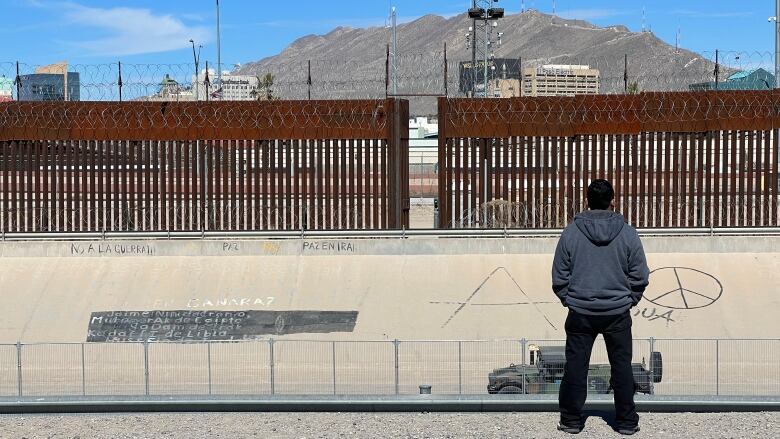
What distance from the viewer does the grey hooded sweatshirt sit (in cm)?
806

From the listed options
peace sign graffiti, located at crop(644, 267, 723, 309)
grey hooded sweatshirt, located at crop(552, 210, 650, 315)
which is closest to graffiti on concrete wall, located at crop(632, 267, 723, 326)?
peace sign graffiti, located at crop(644, 267, 723, 309)

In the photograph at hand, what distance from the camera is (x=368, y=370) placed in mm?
15258

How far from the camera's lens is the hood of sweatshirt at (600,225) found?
8094 millimetres

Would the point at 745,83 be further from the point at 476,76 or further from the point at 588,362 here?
the point at 588,362

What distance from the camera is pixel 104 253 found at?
24.1m

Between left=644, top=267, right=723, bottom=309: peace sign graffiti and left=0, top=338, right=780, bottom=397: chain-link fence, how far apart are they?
13.7 ft

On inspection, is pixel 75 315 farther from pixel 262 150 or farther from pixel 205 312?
pixel 262 150

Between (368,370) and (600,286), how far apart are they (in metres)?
7.65

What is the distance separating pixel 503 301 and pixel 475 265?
1.81 metres

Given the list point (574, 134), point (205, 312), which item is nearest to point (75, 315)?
point (205, 312)

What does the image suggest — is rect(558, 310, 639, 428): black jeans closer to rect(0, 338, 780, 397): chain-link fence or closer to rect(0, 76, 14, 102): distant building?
rect(0, 338, 780, 397): chain-link fence

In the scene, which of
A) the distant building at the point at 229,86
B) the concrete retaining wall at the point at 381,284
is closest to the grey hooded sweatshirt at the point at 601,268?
the concrete retaining wall at the point at 381,284

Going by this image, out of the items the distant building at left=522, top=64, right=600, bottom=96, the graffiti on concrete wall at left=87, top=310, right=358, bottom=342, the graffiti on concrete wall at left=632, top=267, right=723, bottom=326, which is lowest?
the graffiti on concrete wall at left=87, top=310, right=358, bottom=342

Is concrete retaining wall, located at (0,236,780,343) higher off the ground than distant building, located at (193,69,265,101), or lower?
lower
